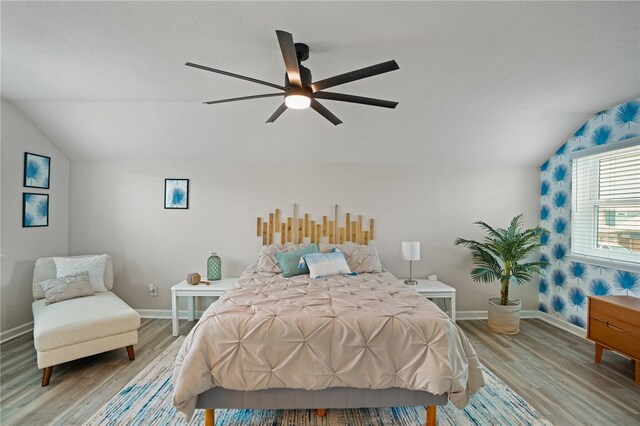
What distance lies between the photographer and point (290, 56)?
63.9 inches

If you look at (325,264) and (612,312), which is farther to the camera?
(325,264)

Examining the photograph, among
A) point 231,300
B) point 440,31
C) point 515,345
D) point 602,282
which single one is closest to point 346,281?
point 231,300

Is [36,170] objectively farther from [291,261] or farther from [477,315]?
[477,315]

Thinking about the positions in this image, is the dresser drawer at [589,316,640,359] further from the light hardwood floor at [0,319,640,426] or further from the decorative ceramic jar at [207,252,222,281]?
the decorative ceramic jar at [207,252,222,281]

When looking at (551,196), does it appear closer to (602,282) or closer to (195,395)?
(602,282)

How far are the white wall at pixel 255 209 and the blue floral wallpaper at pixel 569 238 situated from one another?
0.66ft

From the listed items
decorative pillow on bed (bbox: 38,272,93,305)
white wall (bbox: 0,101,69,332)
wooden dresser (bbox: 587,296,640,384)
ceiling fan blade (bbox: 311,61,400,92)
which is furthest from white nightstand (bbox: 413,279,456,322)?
white wall (bbox: 0,101,69,332)

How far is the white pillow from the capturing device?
3336mm

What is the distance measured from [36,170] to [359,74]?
12.9ft

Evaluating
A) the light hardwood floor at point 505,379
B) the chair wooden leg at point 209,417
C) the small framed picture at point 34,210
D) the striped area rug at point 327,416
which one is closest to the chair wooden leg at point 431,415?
the striped area rug at point 327,416

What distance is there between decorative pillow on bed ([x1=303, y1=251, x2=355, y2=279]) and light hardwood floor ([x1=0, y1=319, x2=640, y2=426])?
161 centimetres

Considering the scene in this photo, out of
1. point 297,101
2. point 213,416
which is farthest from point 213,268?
point 297,101

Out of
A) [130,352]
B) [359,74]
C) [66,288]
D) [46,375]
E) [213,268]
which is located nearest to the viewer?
[359,74]

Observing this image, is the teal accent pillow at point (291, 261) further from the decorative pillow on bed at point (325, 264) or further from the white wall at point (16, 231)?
the white wall at point (16, 231)
